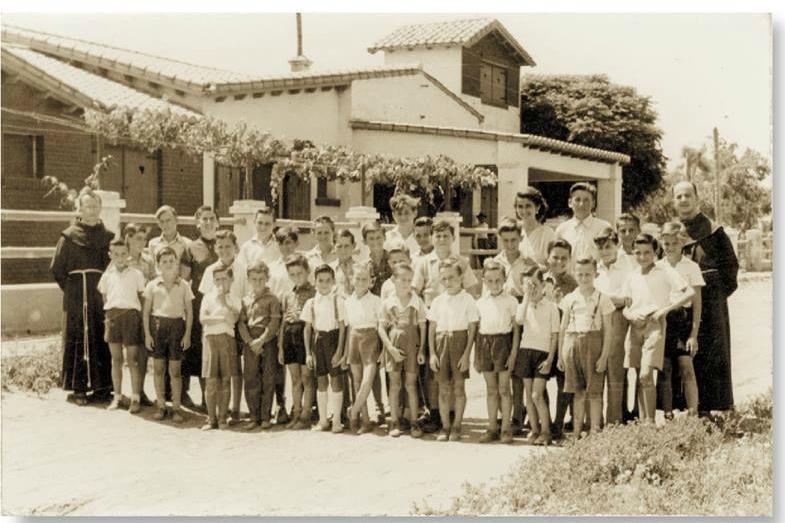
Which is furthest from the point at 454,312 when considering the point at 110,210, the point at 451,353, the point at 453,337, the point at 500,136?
the point at 500,136

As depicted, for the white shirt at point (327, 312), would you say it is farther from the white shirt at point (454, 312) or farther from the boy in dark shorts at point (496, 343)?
the boy in dark shorts at point (496, 343)

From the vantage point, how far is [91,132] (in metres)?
10.5

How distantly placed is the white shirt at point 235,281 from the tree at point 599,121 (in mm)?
3982

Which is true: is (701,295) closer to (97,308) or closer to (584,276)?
(584,276)

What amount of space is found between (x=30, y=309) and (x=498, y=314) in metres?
4.66

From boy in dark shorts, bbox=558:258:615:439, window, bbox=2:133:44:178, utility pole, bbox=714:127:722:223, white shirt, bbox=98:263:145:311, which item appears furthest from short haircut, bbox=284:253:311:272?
window, bbox=2:133:44:178

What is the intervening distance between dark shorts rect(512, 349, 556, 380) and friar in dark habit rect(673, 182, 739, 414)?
96 centimetres

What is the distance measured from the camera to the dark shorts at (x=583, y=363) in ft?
18.1

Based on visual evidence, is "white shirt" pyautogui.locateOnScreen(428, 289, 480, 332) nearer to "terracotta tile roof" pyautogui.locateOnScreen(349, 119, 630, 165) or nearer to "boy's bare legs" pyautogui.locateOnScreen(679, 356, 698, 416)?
"boy's bare legs" pyautogui.locateOnScreen(679, 356, 698, 416)

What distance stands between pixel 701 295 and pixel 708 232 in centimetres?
39

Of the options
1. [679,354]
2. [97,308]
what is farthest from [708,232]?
[97,308]

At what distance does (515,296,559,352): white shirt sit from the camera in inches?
223

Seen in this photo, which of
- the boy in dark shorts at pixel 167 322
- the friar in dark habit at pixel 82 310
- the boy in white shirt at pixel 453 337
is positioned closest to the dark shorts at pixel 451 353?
the boy in white shirt at pixel 453 337

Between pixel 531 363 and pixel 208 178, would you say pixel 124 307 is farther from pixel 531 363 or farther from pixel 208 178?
pixel 208 178
